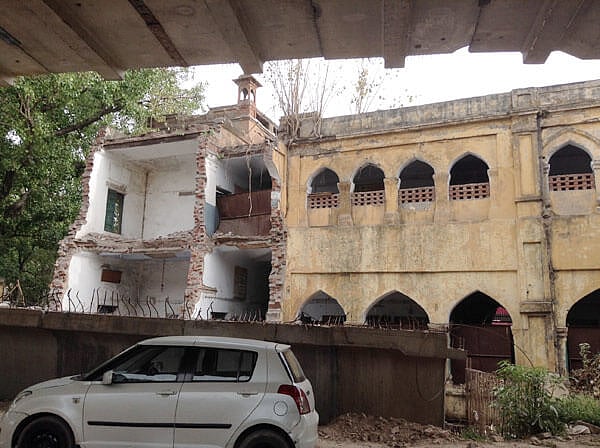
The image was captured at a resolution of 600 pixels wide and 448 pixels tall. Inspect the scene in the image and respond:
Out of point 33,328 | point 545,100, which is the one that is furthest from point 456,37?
point 545,100

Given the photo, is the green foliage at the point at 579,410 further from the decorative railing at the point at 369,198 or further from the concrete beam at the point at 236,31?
the decorative railing at the point at 369,198

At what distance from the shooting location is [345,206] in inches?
603

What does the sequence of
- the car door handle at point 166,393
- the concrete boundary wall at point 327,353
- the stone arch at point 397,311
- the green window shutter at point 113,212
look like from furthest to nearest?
the green window shutter at point 113,212
the stone arch at point 397,311
the concrete boundary wall at point 327,353
the car door handle at point 166,393

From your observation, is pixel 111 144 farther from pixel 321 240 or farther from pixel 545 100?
pixel 545 100

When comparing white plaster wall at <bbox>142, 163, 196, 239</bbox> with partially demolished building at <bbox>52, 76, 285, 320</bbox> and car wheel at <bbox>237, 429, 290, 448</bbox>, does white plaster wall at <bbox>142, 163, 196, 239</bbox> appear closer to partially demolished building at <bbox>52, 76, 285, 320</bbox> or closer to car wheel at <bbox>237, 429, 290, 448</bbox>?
partially demolished building at <bbox>52, 76, 285, 320</bbox>

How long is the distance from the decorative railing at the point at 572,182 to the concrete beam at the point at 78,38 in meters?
12.9

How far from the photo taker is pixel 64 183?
17969 millimetres

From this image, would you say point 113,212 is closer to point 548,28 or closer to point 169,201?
point 169,201

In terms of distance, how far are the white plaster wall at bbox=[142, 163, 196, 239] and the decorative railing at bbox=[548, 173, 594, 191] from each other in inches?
443

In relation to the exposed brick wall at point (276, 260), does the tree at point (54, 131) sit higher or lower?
higher

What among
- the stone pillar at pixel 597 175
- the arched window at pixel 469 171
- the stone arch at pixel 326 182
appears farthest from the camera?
the stone arch at pixel 326 182

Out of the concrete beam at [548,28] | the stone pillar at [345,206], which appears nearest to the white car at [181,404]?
the concrete beam at [548,28]

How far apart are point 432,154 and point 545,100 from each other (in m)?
3.17

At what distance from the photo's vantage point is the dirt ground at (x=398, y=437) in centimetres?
659
